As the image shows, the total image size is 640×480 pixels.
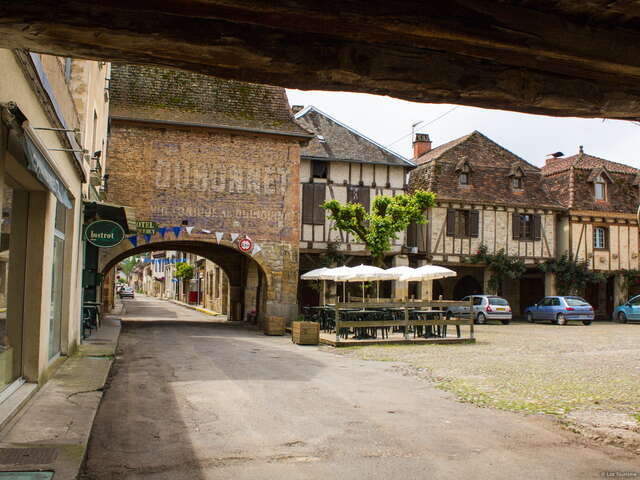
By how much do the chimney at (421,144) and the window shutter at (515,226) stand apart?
22.7 feet

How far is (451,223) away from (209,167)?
13107 mm

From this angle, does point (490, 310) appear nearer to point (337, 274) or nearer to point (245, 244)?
point (337, 274)

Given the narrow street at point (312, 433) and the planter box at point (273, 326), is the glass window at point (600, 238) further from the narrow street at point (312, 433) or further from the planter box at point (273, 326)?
the narrow street at point (312, 433)

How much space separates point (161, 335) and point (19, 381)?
35.5 ft

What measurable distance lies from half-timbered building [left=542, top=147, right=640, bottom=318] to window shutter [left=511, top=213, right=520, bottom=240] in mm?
2663

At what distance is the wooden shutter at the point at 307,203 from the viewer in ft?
89.1

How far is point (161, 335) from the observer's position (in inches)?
709

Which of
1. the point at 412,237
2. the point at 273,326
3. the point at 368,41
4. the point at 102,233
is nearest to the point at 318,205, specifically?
the point at 412,237

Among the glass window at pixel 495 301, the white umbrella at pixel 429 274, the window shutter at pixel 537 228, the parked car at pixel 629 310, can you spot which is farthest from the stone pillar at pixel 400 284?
the parked car at pixel 629 310

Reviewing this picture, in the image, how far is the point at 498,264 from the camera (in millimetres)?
29812

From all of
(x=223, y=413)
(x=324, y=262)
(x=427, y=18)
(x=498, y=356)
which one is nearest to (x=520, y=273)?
(x=324, y=262)

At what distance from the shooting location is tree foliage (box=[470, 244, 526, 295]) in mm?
29906

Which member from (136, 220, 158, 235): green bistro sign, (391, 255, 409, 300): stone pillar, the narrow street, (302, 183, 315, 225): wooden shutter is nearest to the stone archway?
(302, 183, 315, 225): wooden shutter

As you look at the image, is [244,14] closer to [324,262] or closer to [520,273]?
[324,262]
